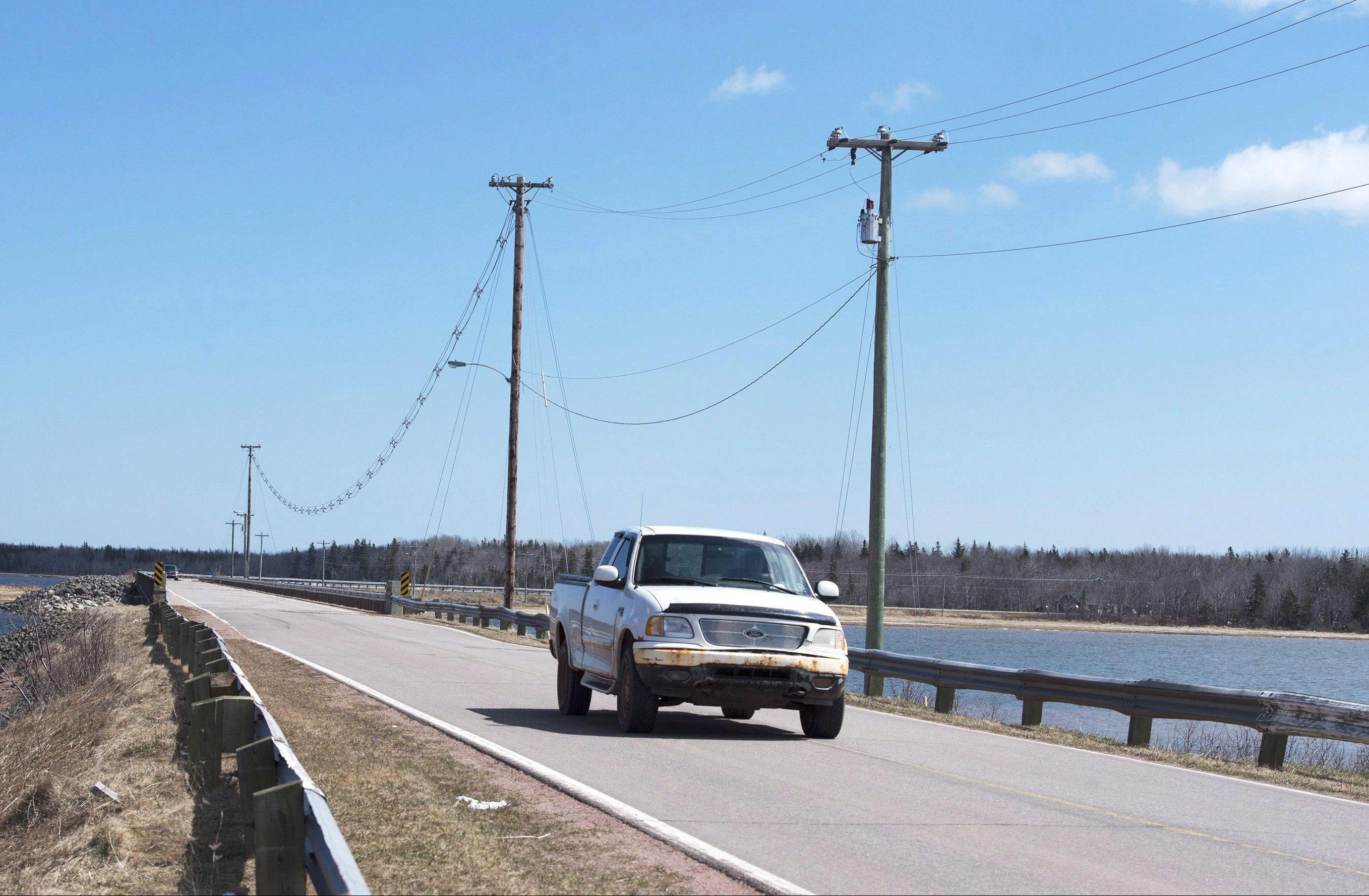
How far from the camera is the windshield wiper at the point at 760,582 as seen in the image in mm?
12922

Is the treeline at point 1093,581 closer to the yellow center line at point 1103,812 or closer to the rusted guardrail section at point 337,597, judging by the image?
the rusted guardrail section at point 337,597

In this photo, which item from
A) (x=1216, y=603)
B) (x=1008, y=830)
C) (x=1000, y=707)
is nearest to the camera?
(x=1008, y=830)

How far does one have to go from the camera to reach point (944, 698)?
17.2m

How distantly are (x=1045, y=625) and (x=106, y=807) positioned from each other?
106m

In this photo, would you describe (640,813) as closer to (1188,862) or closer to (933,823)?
(933,823)

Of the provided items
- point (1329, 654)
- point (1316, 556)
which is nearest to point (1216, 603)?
point (1316, 556)

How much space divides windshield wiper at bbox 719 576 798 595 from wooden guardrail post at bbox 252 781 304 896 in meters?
7.89

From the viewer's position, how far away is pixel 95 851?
728cm

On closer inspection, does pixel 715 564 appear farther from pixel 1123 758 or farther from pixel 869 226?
pixel 869 226

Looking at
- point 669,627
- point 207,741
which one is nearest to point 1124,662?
point 669,627

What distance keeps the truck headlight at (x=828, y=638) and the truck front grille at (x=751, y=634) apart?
5.9 inches

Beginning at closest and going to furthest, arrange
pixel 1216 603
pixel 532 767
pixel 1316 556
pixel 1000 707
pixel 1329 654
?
pixel 532 767 < pixel 1000 707 < pixel 1329 654 < pixel 1216 603 < pixel 1316 556

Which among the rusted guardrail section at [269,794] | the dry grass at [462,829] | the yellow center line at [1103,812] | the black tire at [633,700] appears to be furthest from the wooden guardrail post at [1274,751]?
the rusted guardrail section at [269,794]

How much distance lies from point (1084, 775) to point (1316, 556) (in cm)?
18915
